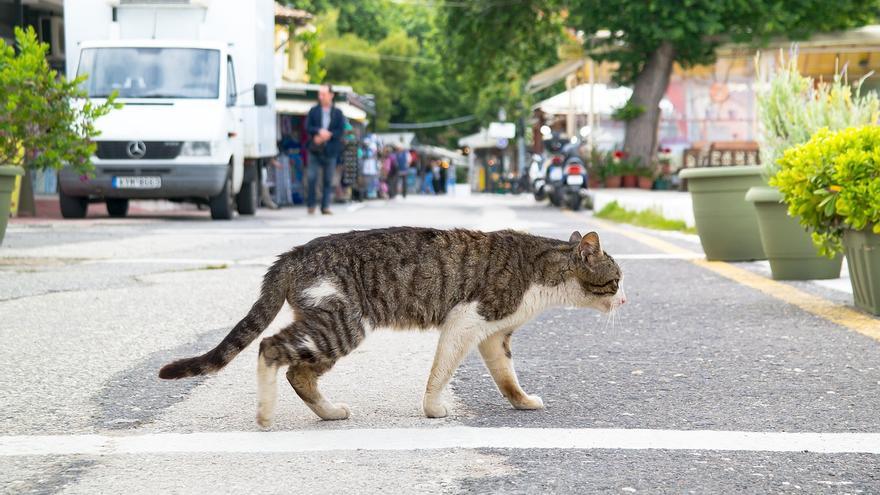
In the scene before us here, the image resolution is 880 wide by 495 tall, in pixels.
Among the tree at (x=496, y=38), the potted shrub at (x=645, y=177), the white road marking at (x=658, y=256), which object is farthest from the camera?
the tree at (x=496, y=38)

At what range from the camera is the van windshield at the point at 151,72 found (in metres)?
19.4

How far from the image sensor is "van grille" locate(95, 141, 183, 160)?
19.0 meters

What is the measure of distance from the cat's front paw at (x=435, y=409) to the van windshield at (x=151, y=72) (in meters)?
15.4

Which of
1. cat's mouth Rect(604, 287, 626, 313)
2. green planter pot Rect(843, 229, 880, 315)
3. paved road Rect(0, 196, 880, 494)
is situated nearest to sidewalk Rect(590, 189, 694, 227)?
green planter pot Rect(843, 229, 880, 315)

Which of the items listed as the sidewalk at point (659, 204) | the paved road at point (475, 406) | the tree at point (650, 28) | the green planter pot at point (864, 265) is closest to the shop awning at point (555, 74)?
the tree at point (650, 28)

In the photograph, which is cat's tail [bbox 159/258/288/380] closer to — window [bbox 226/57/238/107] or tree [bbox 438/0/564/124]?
window [bbox 226/57/238/107]

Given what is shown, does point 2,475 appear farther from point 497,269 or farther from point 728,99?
point 728,99

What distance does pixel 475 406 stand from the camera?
5156 mm

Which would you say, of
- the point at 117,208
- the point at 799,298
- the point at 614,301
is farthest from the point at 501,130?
the point at 614,301

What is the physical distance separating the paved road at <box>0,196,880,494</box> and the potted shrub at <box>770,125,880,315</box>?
339 mm

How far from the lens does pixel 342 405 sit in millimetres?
4879

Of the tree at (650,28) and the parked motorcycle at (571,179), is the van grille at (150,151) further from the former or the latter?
the tree at (650,28)

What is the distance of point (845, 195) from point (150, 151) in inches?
519

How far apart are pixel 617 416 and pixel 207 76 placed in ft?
51.5
